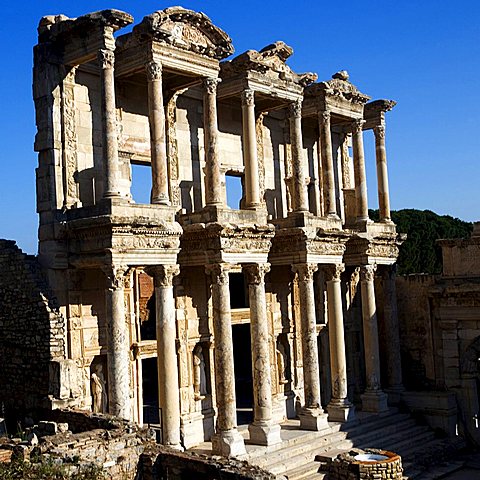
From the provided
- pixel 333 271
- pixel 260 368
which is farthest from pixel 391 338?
pixel 260 368

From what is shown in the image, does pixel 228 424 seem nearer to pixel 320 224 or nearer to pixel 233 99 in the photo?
pixel 320 224

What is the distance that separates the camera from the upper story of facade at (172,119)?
17.9m

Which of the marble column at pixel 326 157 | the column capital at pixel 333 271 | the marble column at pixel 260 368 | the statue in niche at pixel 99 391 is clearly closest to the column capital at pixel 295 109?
the marble column at pixel 326 157

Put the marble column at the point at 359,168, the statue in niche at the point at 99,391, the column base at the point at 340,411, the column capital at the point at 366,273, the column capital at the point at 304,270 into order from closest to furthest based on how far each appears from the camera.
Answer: the statue in niche at the point at 99,391 → the column capital at the point at 304,270 → the column base at the point at 340,411 → the column capital at the point at 366,273 → the marble column at the point at 359,168

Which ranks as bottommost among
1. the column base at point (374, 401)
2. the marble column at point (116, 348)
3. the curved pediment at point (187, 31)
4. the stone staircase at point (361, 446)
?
the stone staircase at point (361, 446)

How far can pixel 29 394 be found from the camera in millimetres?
17406

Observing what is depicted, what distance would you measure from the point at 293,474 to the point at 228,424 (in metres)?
2.14

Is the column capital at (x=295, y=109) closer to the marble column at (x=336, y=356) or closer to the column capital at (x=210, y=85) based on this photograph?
the column capital at (x=210, y=85)

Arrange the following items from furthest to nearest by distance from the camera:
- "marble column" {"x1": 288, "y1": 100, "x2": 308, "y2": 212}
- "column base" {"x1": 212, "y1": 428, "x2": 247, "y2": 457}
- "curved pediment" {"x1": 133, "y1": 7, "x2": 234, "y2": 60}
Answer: "marble column" {"x1": 288, "y1": 100, "x2": 308, "y2": 212} < "column base" {"x1": 212, "y1": 428, "x2": 247, "y2": 457} < "curved pediment" {"x1": 133, "y1": 7, "x2": 234, "y2": 60}

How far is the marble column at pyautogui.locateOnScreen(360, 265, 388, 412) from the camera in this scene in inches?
965

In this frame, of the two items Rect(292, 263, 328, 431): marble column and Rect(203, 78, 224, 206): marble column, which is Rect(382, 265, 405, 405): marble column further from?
Rect(203, 78, 224, 206): marble column

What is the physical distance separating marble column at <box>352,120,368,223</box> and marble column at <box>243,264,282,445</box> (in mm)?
6397

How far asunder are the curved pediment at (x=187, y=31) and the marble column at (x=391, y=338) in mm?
11032

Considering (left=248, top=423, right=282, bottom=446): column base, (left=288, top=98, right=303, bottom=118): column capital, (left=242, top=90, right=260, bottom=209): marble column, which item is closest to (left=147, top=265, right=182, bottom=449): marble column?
(left=248, top=423, right=282, bottom=446): column base
